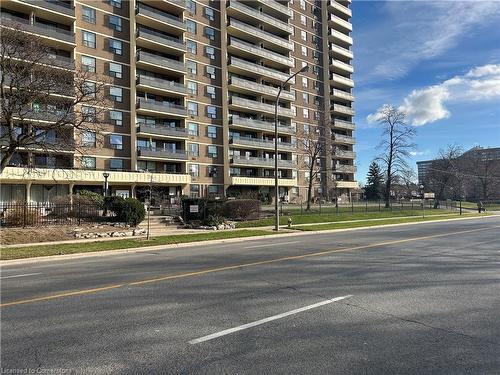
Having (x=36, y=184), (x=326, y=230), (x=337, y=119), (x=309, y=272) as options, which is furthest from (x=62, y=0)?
(x=337, y=119)

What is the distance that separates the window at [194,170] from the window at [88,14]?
70.8 ft

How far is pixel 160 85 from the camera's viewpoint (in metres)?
52.6

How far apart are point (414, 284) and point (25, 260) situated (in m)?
12.8

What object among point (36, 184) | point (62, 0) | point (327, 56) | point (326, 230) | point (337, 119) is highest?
point (327, 56)

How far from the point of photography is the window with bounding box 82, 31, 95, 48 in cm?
4812

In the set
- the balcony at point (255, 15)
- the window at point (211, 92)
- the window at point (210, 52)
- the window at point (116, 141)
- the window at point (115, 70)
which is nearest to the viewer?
the window at point (116, 141)

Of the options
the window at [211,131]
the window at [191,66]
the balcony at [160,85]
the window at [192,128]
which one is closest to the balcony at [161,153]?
the window at [192,128]

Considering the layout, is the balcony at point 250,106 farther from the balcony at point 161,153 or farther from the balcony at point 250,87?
the balcony at point 161,153

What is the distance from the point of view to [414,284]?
27.7 ft

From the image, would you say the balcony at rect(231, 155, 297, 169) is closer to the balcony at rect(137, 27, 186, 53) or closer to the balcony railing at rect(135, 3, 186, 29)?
the balcony at rect(137, 27, 186, 53)

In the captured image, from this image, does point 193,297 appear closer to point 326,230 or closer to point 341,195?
point 326,230

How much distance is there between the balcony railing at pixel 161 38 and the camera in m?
51.9

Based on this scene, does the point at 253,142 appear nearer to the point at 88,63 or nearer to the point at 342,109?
the point at 88,63

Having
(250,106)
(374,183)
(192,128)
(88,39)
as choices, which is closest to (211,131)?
(192,128)
